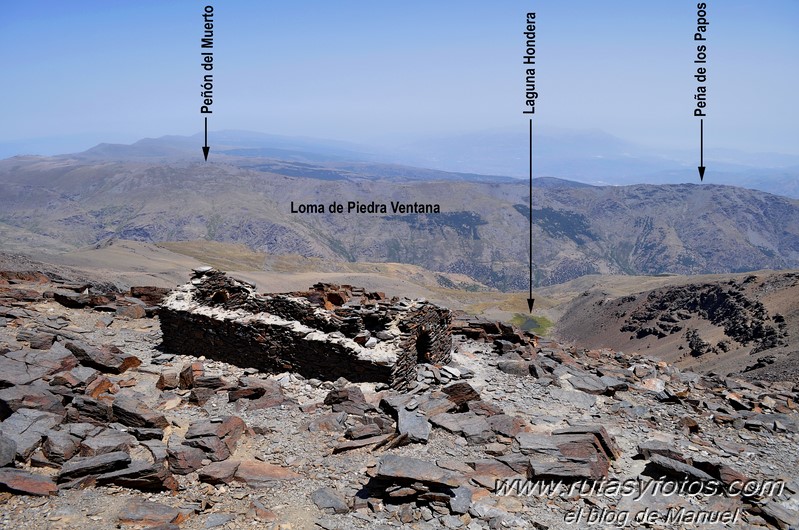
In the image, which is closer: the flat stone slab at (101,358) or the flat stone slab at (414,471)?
the flat stone slab at (414,471)

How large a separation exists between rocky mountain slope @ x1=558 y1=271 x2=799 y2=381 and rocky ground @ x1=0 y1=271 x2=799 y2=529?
2136 cm

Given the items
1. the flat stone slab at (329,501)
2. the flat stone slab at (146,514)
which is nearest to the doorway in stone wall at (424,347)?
the flat stone slab at (329,501)

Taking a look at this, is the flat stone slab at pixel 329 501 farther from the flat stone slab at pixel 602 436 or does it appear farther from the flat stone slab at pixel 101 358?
the flat stone slab at pixel 101 358

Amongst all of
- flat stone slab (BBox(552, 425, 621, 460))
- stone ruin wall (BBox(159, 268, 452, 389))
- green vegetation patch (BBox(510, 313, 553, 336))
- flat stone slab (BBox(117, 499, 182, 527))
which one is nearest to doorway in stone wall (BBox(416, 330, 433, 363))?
stone ruin wall (BBox(159, 268, 452, 389))

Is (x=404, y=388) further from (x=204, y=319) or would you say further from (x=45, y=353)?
(x=45, y=353)

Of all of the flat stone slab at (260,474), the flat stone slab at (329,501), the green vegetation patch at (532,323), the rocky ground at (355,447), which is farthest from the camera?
the green vegetation patch at (532,323)

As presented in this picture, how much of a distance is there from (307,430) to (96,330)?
10.6m

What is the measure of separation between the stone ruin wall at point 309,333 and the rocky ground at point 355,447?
1.60 feet

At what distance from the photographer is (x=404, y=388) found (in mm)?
14508
